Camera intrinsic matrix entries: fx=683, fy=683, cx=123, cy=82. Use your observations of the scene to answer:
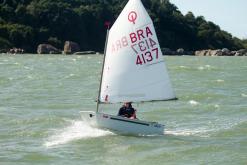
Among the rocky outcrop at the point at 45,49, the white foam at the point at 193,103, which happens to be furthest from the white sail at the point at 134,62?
the rocky outcrop at the point at 45,49

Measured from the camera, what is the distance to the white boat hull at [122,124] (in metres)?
26.6

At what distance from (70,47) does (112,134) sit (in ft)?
412

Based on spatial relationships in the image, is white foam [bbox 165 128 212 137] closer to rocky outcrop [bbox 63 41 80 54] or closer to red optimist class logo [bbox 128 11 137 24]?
red optimist class logo [bbox 128 11 137 24]

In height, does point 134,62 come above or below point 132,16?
below

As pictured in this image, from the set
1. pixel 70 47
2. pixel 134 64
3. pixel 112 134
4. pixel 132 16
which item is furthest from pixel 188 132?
pixel 70 47

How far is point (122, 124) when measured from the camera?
26.7m

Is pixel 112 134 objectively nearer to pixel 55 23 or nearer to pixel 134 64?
pixel 134 64

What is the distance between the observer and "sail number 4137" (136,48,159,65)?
2759 cm

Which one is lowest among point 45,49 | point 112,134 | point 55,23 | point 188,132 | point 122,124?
point 112,134

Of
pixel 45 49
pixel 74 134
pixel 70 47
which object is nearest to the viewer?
pixel 74 134

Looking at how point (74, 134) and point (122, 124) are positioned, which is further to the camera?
point (74, 134)

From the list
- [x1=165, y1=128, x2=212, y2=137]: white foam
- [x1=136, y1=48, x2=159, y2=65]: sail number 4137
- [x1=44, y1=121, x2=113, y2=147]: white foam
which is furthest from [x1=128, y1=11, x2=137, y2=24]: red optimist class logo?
[x1=165, y1=128, x2=212, y2=137]: white foam

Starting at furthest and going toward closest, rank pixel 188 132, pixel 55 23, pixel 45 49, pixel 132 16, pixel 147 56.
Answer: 1. pixel 55 23
2. pixel 45 49
3. pixel 188 132
4. pixel 147 56
5. pixel 132 16

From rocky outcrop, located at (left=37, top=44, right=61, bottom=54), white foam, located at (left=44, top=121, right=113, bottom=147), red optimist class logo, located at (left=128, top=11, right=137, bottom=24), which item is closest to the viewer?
white foam, located at (left=44, top=121, right=113, bottom=147)
